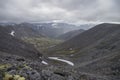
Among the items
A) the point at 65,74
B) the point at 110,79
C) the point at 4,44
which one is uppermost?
the point at 4,44

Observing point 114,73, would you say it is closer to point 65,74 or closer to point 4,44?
point 65,74

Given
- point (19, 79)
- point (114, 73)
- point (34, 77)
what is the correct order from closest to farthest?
point (19, 79) → point (34, 77) → point (114, 73)

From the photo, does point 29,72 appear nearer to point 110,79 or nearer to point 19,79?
point 19,79

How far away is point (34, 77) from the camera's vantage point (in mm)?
32312

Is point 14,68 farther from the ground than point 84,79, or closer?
farther from the ground

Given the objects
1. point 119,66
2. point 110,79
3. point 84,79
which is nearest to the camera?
point 84,79

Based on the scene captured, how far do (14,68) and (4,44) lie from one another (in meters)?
71.2

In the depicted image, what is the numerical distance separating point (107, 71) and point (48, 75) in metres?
39.8

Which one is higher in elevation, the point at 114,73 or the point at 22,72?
the point at 22,72

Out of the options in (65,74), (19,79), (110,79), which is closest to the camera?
(19,79)

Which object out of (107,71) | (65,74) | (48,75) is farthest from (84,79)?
(107,71)

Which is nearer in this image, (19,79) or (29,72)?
(19,79)

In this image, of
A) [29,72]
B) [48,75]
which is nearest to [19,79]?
[29,72]

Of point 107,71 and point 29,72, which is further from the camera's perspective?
point 107,71
